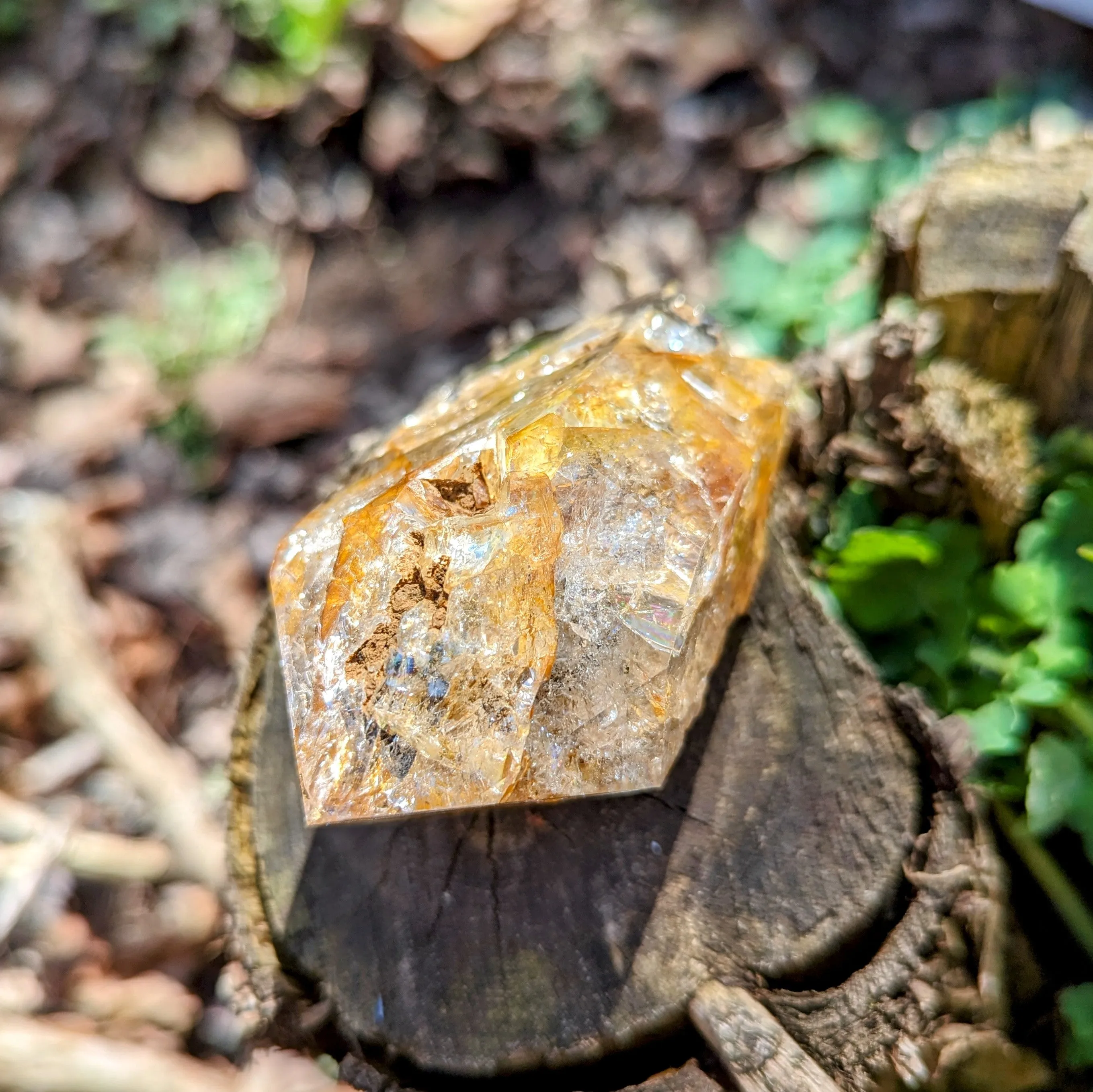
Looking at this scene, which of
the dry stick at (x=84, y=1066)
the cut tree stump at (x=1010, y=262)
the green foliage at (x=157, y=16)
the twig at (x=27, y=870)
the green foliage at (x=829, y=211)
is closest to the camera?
the cut tree stump at (x=1010, y=262)

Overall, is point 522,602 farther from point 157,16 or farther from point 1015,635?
point 157,16

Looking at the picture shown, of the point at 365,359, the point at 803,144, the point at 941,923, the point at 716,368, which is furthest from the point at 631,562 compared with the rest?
the point at 803,144

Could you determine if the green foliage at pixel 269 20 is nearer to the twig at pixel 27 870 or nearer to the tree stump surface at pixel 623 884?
the twig at pixel 27 870

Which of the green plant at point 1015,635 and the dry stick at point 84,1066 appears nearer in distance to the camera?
the green plant at point 1015,635

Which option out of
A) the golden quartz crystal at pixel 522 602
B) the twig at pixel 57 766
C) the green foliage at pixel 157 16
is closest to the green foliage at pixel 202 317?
the green foliage at pixel 157 16

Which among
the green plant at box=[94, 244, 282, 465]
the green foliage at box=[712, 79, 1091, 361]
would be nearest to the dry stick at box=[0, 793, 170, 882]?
the green plant at box=[94, 244, 282, 465]

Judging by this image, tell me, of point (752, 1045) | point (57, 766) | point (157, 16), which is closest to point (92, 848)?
point (57, 766)
